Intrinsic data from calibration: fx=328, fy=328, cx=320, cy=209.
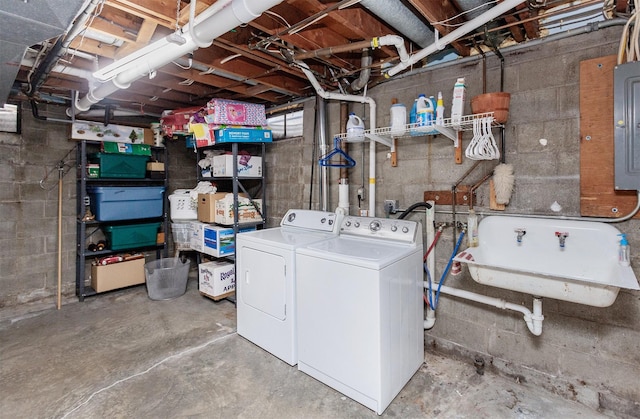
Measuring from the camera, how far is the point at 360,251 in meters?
2.06

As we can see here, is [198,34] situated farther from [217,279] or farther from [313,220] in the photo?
[217,279]

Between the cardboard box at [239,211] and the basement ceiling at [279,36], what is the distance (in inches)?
44.0

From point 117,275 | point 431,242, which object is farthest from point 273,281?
point 117,275

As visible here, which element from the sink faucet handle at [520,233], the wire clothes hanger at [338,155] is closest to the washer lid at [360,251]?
the sink faucet handle at [520,233]

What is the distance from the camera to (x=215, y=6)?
5.12 feet

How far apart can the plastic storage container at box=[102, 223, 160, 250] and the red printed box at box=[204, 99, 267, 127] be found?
1.56 metres

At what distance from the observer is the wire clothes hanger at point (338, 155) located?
9.09 ft

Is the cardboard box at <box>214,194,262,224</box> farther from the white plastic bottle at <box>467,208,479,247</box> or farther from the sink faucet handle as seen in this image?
the sink faucet handle

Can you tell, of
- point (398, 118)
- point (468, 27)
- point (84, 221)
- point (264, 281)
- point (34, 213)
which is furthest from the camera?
point (84, 221)

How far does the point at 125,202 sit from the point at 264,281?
2220 mm

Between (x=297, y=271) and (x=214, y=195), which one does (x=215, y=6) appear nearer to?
(x=297, y=271)

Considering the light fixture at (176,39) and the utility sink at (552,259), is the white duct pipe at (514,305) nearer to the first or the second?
the utility sink at (552,259)

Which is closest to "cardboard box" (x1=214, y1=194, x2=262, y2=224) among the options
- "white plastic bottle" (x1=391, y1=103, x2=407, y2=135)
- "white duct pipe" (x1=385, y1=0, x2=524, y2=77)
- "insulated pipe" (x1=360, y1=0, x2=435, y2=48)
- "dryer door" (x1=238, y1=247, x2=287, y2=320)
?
"dryer door" (x1=238, y1=247, x2=287, y2=320)

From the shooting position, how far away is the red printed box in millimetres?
3207
